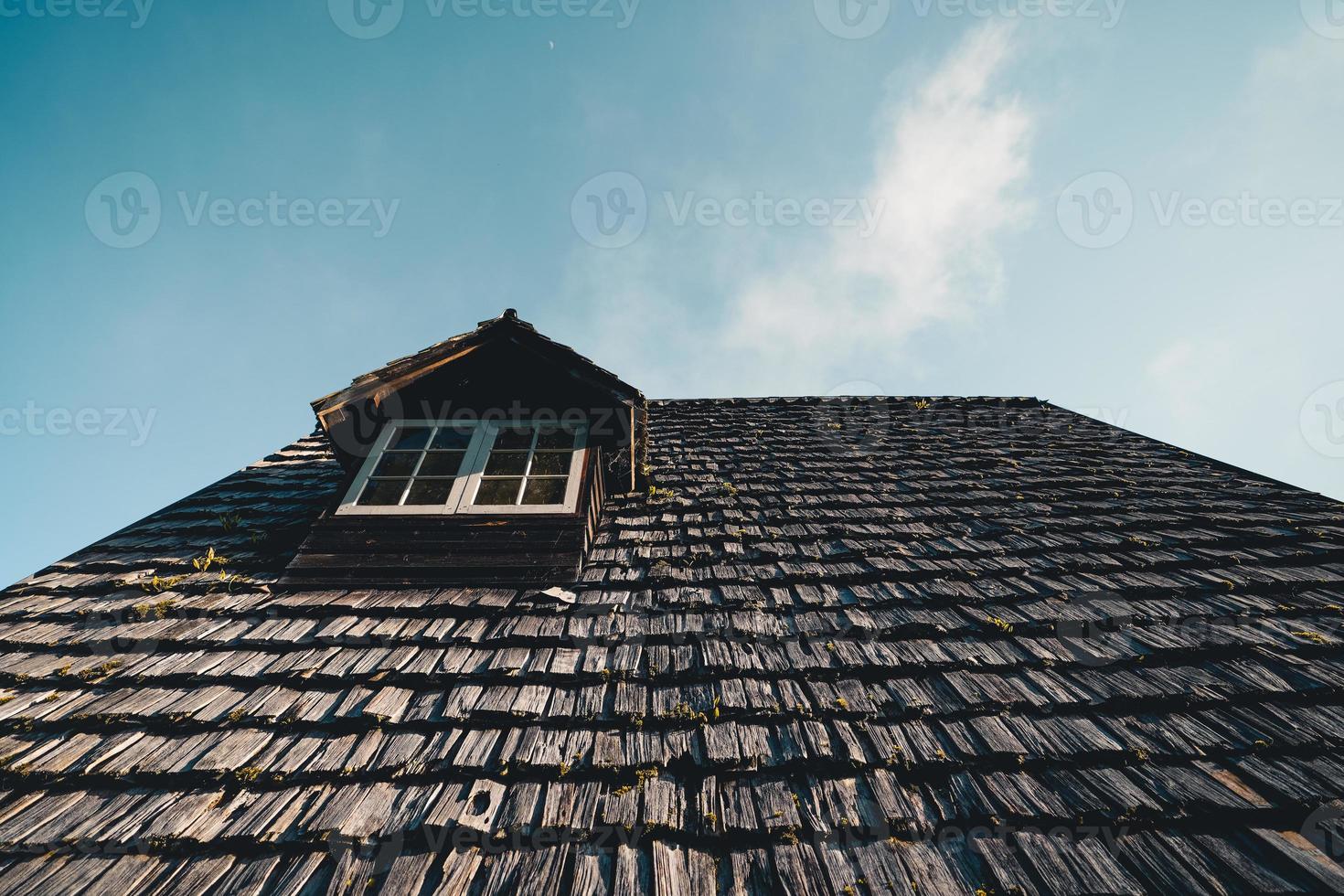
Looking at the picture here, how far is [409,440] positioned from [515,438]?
38.8 inches

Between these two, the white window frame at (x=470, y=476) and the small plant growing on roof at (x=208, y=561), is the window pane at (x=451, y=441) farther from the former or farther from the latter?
the small plant growing on roof at (x=208, y=561)

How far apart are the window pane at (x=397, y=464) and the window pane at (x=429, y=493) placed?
210mm

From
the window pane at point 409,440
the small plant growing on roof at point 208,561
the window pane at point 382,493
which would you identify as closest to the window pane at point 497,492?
the window pane at point 382,493

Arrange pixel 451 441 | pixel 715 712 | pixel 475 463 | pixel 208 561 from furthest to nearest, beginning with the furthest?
pixel 451 441 < pixel 475 463 < pixel 208 561 < pixel 715 712

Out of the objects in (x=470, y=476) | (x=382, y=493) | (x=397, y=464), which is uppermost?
(x=397, y=464)

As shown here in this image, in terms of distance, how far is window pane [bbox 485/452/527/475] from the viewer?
4344 mm

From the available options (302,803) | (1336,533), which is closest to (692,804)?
(302,803)

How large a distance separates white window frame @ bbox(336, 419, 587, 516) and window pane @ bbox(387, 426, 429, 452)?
3cm

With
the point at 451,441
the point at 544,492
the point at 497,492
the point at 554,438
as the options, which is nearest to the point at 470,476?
the point at 497,492

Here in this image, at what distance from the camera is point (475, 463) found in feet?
14.3

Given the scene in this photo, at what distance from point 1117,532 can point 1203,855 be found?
292 cm

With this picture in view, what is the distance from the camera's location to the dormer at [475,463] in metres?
3.81

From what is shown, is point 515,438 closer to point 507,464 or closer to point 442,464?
point 507,464

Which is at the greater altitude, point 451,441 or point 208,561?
point 451,441
